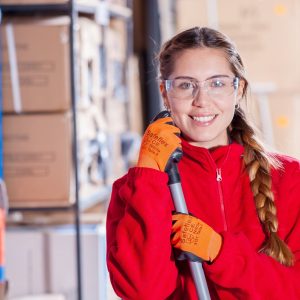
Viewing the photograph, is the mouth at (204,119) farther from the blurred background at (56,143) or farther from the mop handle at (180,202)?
the blurred background at (56,143)

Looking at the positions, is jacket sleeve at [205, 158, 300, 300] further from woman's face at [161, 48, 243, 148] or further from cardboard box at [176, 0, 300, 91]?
cardboard box at [176, 0, 300, 91]

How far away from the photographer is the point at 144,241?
6.05 ft

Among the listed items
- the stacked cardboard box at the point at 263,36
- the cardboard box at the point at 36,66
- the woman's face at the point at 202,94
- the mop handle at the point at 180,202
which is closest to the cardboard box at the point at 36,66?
the cardboard box at the point at 36,66

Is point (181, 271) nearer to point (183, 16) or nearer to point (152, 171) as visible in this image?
point (152, 171)

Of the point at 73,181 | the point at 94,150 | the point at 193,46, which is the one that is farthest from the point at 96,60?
the point at 193,46

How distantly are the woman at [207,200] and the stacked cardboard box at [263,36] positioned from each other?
2.17 metres

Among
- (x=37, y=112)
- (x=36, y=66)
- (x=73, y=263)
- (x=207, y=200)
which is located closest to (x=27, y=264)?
(x=73, y=263)

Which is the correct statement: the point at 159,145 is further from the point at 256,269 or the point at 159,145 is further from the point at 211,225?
the point at 256,269

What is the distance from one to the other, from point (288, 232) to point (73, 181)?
150cm

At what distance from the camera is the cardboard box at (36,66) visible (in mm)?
→ 3254

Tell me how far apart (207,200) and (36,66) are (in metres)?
1.50

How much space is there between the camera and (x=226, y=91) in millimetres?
1972

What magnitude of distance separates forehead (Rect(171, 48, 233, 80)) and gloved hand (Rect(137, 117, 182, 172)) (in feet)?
0.54

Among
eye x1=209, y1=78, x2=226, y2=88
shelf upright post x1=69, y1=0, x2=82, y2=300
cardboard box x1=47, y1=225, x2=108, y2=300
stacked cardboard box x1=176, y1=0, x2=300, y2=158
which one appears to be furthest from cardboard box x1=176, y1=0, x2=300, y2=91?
eye x1=209, y1=78, x2=226, y2=88
